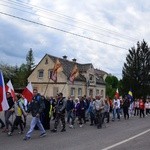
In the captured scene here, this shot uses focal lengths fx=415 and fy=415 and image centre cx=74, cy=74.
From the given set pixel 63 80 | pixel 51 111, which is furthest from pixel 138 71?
pixel 51 111

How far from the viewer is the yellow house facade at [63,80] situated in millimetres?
→ 63531

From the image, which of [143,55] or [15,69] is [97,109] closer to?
[143,55]

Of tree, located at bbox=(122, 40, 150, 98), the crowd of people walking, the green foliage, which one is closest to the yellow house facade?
tree, located at bbox=(122, 40, 150, 98)

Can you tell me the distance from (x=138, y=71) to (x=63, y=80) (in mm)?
17686

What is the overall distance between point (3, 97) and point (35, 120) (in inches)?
96.2

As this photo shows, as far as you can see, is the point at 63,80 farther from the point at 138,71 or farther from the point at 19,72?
the point at 19,72

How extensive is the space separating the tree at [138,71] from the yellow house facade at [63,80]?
6.04 metres

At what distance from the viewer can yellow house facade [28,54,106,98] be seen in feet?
208

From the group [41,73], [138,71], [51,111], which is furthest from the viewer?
[138,71]

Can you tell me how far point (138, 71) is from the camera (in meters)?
75.0

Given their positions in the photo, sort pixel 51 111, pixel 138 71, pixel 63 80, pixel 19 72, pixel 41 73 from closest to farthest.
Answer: pixel 51 111 → pixel 63 80 → pixel 41 73 → pixel 138 71 → pixel 19 72

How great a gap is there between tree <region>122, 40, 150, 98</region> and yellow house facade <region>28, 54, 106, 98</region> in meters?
6.04

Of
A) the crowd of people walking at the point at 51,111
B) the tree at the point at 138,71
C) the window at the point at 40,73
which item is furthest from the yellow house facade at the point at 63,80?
the crowd of people walking at the point at 51,111

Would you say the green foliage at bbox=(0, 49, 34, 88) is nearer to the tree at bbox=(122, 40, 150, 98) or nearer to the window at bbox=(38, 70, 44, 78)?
the window at bbox=(38, 70, 44, 78)
